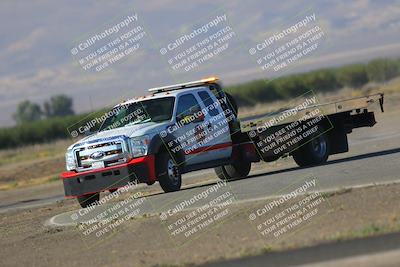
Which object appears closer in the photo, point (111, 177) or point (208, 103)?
point (111, 177)

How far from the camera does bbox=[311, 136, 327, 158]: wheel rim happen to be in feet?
72.3

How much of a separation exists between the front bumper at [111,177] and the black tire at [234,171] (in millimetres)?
3682

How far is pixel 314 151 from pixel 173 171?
3.66 meters

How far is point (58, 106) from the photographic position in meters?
152

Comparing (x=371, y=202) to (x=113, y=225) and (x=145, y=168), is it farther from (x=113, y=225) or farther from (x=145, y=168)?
(x=145, y=168)

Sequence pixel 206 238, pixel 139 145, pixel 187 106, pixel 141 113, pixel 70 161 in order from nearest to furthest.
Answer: pixel 206 238 → pixel 139 145 → pixel 70 161 → pixel 141 113 → pixel 187 106

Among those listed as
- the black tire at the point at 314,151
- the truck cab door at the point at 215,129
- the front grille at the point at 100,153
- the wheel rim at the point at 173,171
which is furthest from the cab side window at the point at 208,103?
the front grille at the point at 100,153

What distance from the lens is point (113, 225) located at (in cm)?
1636

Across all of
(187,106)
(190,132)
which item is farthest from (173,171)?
(187,106)

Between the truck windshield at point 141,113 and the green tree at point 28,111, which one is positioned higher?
the truck windshield at point 141,113

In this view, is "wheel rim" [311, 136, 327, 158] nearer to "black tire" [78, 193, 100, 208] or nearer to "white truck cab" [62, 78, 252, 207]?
"white truck cab" [62, 78, 252, 207]

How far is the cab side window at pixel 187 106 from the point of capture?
2046 cm

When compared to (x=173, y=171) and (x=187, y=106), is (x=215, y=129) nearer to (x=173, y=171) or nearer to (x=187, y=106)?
(x=187, y=106)

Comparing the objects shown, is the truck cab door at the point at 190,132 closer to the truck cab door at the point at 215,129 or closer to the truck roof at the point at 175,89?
Answer: the truck cab door at the point at 215,129
